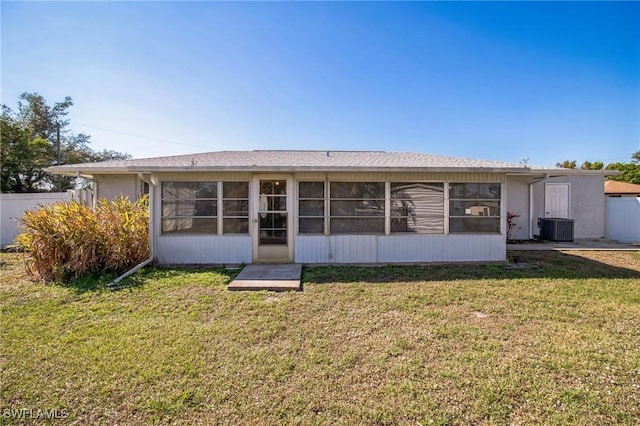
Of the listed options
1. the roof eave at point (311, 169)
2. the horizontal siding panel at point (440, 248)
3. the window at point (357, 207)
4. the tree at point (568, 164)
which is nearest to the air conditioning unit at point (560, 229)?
the horizontal siding panel at point (440, 248)

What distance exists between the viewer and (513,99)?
1348 centimetres

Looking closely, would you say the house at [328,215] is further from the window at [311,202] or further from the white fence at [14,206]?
the white fence at [14,206]

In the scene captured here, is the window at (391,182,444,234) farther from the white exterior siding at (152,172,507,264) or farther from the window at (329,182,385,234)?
the window at (329,182,385,234)

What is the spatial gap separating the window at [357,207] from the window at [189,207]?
124 inches

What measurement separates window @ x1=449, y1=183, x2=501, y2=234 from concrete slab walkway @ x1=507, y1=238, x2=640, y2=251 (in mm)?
2807

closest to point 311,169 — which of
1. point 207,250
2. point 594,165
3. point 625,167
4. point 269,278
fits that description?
point 269,278

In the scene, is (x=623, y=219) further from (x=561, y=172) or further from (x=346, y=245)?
(x=346, y=245)

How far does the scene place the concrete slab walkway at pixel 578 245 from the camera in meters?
9.18

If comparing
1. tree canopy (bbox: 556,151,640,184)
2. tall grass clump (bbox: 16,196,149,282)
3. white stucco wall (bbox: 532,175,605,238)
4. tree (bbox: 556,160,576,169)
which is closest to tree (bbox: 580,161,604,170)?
tree canopy (bbox: 556,151,640,184)

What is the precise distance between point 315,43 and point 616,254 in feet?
39.6

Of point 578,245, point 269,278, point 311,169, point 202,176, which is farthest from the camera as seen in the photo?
point 578,245

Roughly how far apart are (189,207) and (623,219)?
16.0m

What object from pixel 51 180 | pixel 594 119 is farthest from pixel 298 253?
pixel 51 180

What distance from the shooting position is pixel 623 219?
10.9 meters
